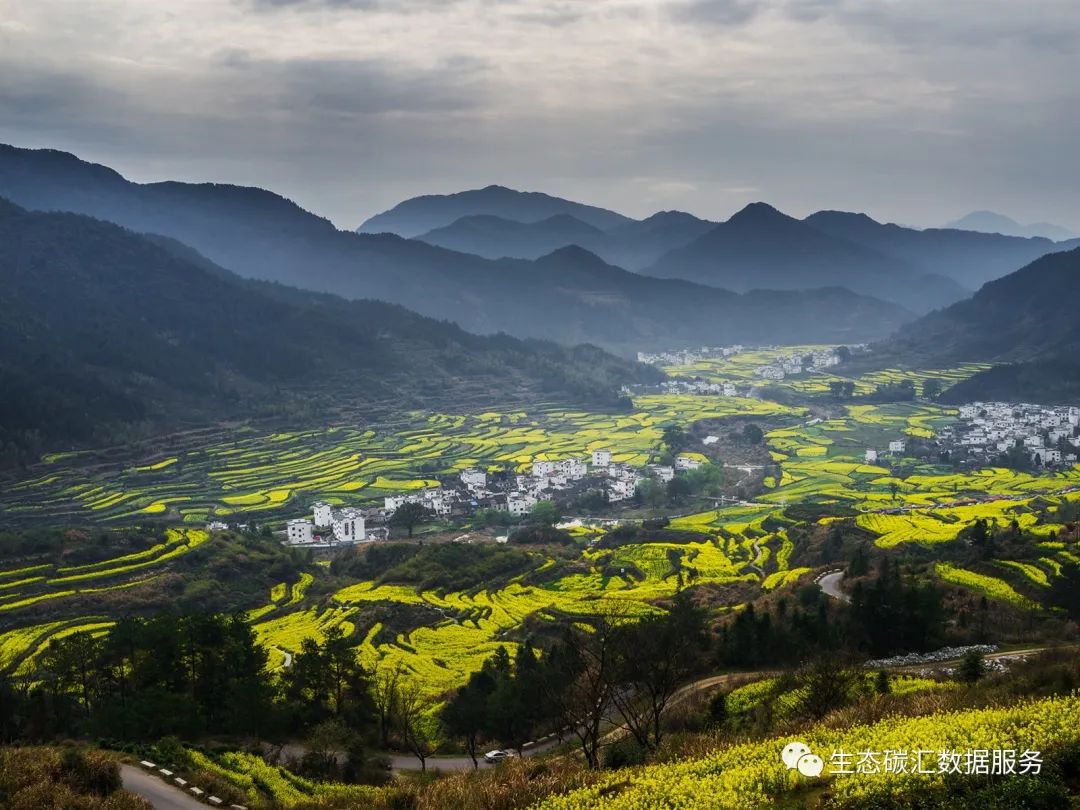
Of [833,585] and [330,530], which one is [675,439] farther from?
[833,585]

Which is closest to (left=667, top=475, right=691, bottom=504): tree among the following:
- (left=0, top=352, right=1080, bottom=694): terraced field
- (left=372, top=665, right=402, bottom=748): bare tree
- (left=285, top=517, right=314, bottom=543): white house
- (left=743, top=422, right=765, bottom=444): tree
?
(left=0, top=352, right=1080, bottom=694): terraced field

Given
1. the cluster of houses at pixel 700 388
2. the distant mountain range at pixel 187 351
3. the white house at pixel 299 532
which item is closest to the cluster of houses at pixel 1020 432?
the cluster of houses at pixel 700 388

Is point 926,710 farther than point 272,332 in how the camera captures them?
No

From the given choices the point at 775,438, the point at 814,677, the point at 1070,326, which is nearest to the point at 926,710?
the point at 814,677

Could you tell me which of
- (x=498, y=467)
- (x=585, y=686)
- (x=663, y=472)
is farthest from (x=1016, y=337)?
(x=585, y=686)

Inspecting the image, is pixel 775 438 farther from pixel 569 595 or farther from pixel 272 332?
pixel 272 332

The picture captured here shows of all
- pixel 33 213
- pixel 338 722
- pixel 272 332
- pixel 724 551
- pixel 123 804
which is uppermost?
pixel 33 213
